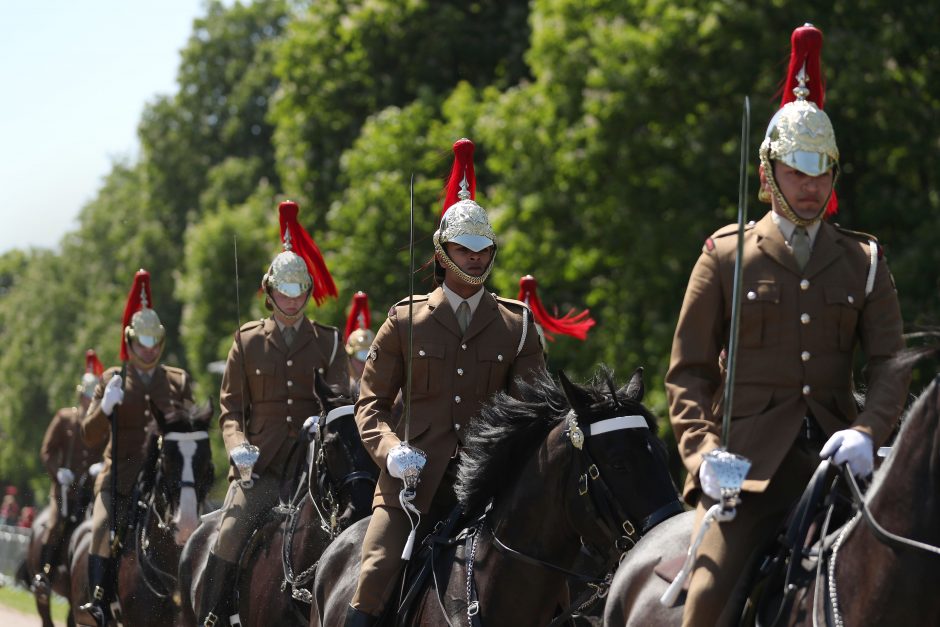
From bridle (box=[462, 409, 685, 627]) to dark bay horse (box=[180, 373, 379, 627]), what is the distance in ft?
8.26

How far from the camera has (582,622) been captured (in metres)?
8.59

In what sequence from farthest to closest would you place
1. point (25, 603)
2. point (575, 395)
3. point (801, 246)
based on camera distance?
point (25, 603) → point (575, 395) → point (801, 246)

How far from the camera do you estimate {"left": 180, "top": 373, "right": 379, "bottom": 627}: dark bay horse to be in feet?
31.9

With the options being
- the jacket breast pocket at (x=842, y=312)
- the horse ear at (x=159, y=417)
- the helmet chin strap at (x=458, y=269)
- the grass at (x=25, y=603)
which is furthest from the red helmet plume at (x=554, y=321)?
the grass at (x=25, y=603)

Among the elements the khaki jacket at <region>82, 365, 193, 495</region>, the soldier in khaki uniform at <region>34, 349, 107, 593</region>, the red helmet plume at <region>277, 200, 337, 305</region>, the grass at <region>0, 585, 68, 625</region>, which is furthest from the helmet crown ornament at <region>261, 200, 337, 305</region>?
the grass at <region>0, 585, 68, 625</region>

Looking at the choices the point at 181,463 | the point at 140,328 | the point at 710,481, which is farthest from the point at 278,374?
the point at 710,481

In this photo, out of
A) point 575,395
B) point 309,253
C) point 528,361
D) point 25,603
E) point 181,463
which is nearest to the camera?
point 575,395

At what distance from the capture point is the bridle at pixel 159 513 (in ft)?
40.6

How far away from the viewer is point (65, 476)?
18.3 metres

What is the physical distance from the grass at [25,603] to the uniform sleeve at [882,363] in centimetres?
1722

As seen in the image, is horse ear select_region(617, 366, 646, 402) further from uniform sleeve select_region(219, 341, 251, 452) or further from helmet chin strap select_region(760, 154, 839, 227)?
uniform sleeve select_region(219, 341, 251, 452)

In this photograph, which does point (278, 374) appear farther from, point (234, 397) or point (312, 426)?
point (312, 426)

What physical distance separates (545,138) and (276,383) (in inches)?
508

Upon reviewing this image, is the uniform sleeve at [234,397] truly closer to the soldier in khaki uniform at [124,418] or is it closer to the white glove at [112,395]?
the soldier in khaki uniform at [124,418]
